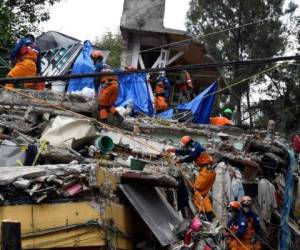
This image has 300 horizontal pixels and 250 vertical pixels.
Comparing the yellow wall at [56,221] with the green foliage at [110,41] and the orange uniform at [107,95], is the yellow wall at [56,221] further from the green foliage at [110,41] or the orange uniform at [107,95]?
the green foliage at [110,41]

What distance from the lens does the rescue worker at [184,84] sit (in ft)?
63.0

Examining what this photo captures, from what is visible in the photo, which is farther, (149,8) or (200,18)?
(200,18)

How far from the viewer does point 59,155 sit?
10.6 m

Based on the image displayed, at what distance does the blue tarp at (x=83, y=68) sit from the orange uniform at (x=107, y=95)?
1.77 m

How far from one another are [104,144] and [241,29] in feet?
57.8

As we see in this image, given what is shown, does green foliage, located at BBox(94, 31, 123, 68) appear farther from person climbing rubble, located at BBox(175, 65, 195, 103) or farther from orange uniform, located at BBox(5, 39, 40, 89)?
orange uniform, located at BBox(5, 39, 40, 89)

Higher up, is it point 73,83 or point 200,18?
point 200,18

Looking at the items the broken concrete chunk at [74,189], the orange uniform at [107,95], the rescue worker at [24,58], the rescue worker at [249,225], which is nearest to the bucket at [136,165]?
the broken concrete chunk at [74,189]

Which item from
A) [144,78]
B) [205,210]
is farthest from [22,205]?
[144,78]

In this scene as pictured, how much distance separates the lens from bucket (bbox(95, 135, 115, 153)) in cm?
1174

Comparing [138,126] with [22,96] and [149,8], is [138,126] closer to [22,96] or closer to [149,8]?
[22,96]

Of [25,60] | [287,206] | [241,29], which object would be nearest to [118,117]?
[25,60]

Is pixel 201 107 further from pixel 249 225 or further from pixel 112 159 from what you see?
pixel 112 159

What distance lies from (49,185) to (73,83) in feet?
23.8
